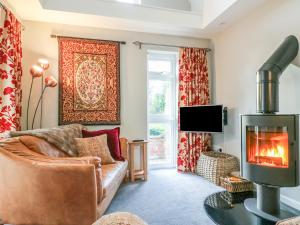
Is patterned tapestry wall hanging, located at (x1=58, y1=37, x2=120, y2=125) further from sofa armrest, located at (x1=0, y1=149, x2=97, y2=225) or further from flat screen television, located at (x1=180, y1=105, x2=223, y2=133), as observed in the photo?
sofa armrest, located at (x1=0, y1=149, x2=97, y2=225)

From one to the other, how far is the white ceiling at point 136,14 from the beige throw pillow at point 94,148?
183cm

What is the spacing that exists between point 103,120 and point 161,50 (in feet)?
5.40

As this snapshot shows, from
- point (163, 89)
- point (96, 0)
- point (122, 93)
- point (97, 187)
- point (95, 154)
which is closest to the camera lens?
point (97, 187)

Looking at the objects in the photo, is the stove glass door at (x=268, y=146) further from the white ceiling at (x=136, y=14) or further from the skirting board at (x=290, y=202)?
the white ceiling at (x=136, y=14)

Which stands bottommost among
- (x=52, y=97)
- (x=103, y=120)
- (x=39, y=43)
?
(x=103, y=120)

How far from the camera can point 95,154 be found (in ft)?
9.50

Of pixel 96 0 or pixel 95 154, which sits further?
pixel 96 0

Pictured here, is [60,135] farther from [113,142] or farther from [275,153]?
[275,153]

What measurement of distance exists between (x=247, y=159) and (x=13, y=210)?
90.2 inches

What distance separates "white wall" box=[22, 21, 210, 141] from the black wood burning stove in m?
1.95

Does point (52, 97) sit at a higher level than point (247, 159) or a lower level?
higher

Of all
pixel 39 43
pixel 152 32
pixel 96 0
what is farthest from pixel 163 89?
pixel 39 43

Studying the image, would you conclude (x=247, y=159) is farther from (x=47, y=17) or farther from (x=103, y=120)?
(x=47, y=17)

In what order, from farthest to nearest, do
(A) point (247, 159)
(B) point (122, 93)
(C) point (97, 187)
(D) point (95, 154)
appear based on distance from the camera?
(B) point (122, 93) < (D) point (95, 154) < (A) point (247, 159) < (C) point (97, 187)
